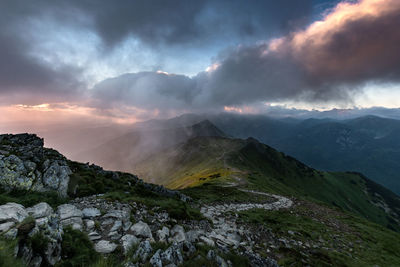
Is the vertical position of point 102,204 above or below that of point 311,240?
above

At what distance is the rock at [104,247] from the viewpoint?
6.62m

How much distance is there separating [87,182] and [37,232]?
12.8 metres

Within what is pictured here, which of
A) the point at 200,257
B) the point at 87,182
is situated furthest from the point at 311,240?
the point at 87,182

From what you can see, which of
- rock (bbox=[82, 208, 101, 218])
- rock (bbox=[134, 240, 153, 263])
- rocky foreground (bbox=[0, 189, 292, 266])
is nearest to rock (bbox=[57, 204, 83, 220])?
rocky foreground (bbox=[0, 189, 292, 266])

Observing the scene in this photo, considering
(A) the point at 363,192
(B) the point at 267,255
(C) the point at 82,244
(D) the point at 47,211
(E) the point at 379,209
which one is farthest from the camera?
(A) the point at 363,192

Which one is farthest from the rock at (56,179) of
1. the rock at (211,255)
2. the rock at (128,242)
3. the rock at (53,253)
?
the rock at (211,255)

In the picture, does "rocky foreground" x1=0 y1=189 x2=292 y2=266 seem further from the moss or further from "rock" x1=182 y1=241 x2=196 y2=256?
the moss

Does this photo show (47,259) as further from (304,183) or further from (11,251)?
(304,183)

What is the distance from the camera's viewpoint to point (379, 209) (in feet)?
500

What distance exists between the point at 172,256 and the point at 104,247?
117 inches

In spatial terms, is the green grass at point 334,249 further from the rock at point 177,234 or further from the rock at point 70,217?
the rock at point 70,217

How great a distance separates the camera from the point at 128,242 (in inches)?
290

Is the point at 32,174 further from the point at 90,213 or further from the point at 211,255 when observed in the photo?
the point at 211,255

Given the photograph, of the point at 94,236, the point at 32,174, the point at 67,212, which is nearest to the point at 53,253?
the point at 94,236
